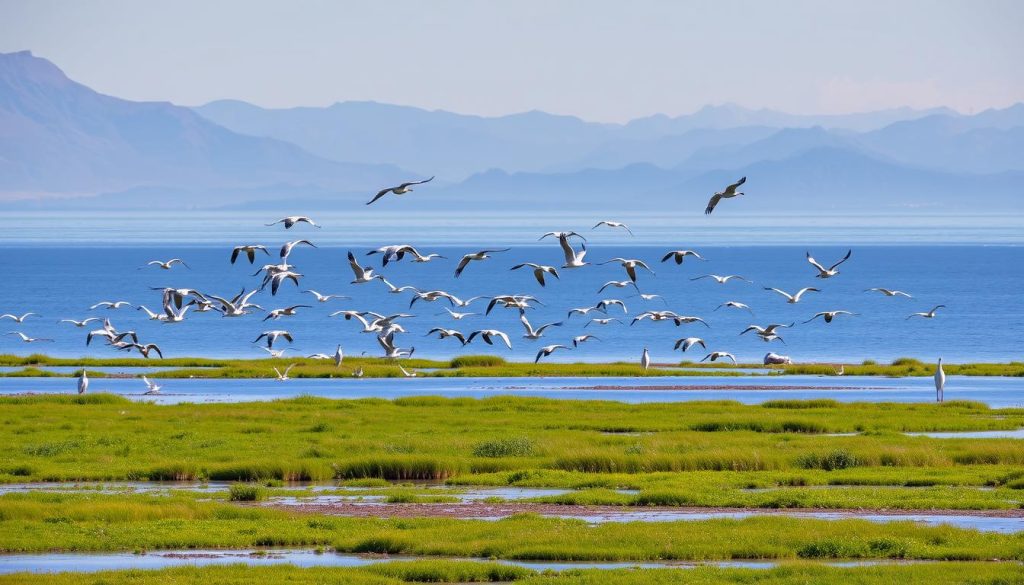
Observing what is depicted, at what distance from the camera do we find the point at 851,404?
5509 centimetres

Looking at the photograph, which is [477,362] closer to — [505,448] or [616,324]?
[505,448]

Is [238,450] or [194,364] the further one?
[194,364]

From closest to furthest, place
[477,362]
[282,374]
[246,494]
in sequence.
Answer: [246,494] < [282,374] < [477,362]

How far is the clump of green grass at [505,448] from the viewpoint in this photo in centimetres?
4141

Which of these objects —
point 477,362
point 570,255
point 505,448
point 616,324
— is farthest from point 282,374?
point 616,324

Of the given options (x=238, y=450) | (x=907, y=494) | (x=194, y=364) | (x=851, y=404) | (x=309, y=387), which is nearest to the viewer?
(x=907, y=494)

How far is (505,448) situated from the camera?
41.6 m

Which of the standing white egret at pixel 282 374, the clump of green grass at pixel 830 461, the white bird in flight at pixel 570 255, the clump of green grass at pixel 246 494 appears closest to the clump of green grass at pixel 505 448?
the white bird in flight at pixel 570 255

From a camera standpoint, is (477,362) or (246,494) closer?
(246,494)

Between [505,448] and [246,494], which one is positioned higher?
[246,494]

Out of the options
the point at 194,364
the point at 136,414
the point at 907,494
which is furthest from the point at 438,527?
the point at 194,364

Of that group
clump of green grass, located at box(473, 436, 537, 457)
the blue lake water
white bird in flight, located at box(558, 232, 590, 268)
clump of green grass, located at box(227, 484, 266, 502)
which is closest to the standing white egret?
the blue lake water

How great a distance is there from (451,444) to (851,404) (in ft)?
58.3

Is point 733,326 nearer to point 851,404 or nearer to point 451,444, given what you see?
point 851,404
